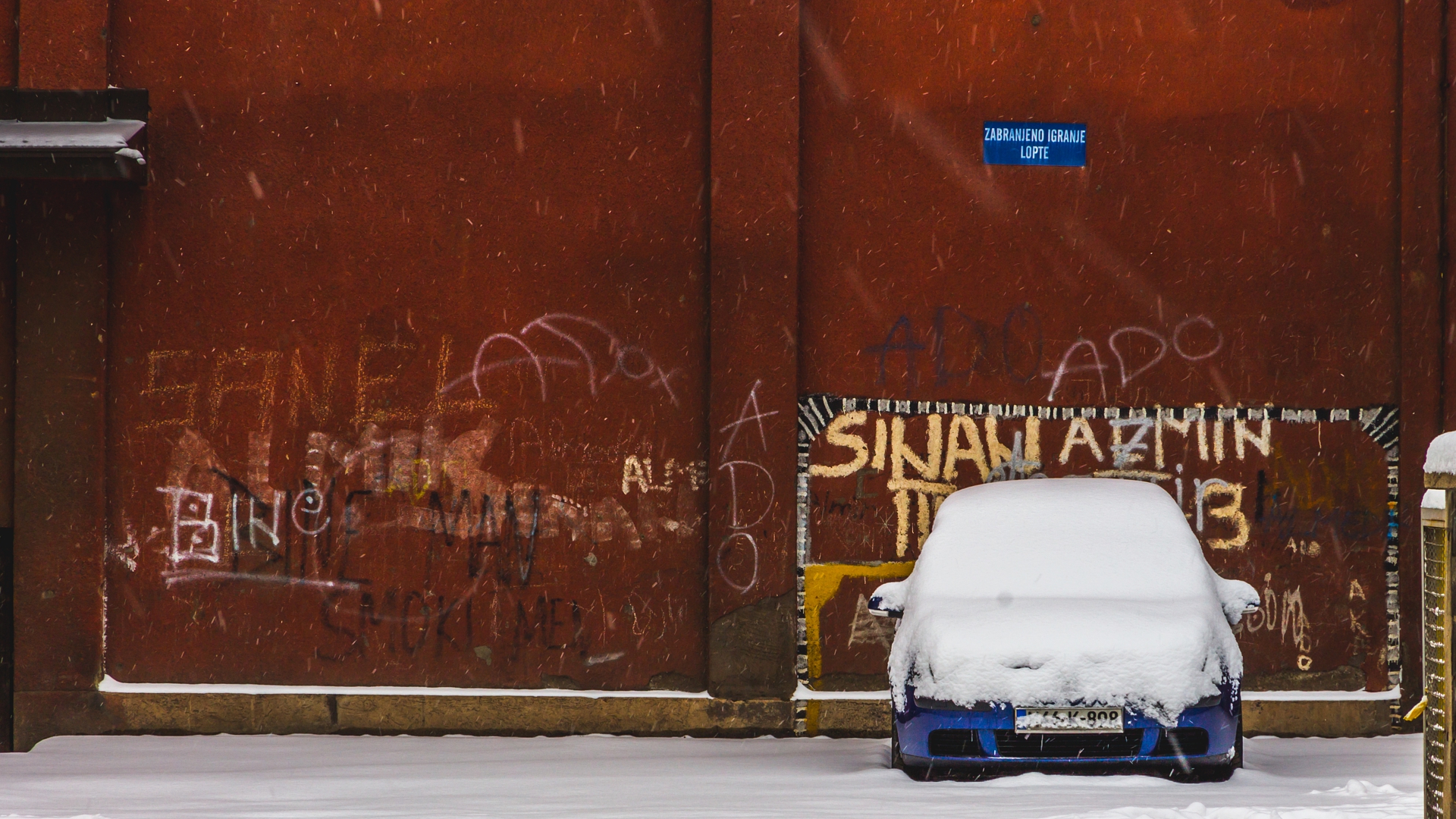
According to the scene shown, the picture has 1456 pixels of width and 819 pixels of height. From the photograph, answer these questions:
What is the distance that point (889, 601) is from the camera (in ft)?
22.7

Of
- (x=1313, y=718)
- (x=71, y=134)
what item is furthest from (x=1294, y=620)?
(x=71, y=134)

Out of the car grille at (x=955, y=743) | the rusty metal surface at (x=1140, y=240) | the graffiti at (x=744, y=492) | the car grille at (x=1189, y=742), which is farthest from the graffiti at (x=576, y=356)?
the car grille at (x=1189, y=742)

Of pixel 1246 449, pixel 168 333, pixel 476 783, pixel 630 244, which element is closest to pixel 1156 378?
pixel 1246 449

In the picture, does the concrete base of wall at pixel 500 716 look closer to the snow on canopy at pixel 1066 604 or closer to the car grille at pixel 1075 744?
the snow on canopy at pixel 1066 604

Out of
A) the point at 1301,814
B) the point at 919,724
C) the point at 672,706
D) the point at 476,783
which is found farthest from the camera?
the point at 672,706

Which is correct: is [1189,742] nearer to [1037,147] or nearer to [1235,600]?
[1235,600]

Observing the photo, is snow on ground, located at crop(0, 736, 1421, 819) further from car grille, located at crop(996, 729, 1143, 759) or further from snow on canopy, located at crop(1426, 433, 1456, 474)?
snow on canopy, located at crop(1426, 433, 1456, 474)

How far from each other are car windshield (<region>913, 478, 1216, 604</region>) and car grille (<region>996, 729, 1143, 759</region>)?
2.46 ft

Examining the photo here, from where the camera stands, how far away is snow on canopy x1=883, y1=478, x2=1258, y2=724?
5.93 m

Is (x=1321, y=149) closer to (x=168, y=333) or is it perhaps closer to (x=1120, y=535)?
(x=1120, y=535)

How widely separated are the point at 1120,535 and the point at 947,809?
1.97m

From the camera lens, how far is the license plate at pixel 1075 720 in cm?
592

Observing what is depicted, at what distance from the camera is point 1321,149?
28.1ft

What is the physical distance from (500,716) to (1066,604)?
3730mm
